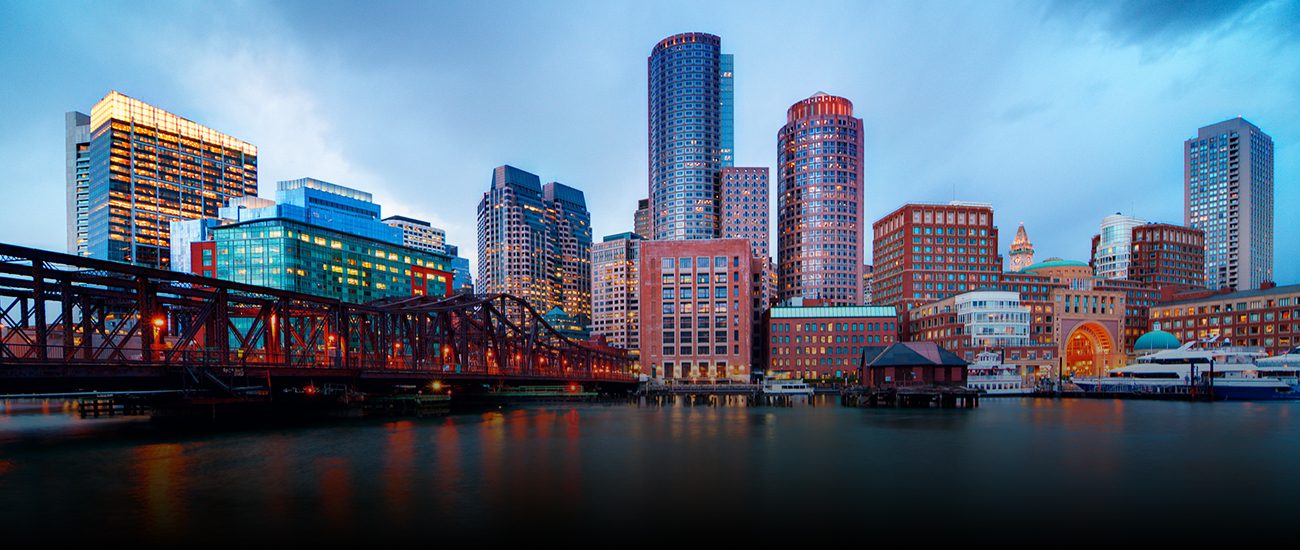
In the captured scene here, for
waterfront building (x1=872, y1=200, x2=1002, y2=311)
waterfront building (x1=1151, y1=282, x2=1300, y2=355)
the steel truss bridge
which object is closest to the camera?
the steel truss bridge

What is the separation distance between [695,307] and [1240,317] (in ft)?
395

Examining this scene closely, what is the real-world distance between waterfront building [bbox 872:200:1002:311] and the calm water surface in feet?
405

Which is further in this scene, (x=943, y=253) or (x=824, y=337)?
(x=943, y=253)

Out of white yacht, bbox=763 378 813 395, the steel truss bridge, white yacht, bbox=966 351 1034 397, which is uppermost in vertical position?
the steel truss bridge

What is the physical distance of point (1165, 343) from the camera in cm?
13750

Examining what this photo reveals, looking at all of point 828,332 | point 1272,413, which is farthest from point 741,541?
point 828,332

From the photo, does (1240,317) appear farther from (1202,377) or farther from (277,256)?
(277,256)

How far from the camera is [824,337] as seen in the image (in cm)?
15400

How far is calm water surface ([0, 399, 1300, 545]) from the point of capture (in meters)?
27.9

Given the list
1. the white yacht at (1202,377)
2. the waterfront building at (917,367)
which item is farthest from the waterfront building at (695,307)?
the white yacht at (1202,377)

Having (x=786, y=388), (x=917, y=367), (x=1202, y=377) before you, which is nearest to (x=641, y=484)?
(x=917, y=367)

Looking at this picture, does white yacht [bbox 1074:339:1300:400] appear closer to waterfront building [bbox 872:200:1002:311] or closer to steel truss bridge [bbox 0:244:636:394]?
waterfront building [bbox 872:200:1002:311]

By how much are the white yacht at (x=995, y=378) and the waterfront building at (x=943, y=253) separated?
47.5 metres

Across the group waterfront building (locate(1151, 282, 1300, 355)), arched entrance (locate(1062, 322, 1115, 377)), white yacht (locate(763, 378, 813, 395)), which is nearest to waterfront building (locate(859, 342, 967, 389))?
white yacht (locate(763, 378, 813, 395))
